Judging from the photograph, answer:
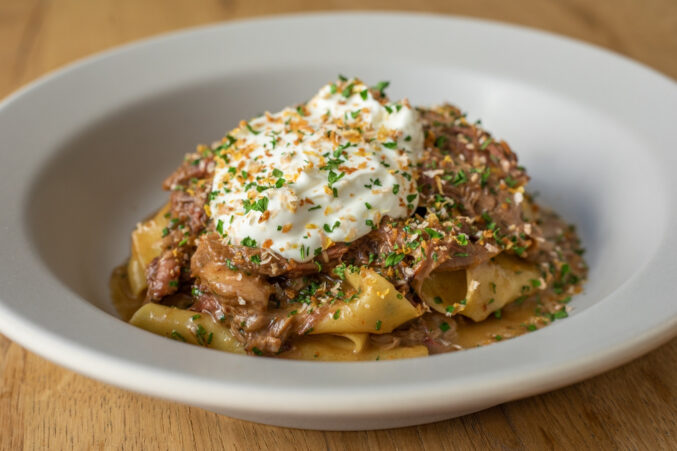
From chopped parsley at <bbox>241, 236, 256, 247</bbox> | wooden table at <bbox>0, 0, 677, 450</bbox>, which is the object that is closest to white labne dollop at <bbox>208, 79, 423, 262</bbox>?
chopped parsley at <bbox>241, 236, 256, 247</bbox>

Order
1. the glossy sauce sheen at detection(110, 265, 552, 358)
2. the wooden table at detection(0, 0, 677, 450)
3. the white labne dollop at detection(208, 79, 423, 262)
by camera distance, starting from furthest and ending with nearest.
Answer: the glossy sauce sheen at detection(110, 265, 552, 358)
the white labne dollop at detection(208, 79, 423, 262)
the wooden table at detection(0, 0, 677, 450)

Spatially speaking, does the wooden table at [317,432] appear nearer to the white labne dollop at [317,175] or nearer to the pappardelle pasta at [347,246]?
the pappardelle pasta at [347,246]

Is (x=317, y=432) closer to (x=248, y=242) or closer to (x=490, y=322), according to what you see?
(x=248, y=242)

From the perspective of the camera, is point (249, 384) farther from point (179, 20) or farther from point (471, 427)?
point (179, 20)

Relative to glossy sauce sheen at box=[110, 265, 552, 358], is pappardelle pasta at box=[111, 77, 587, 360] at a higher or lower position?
higher

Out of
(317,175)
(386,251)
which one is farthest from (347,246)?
(317,175)

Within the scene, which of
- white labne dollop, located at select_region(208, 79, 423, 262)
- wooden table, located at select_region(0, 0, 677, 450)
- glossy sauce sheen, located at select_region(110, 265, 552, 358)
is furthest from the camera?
glossy sauce sheen, located at select_region(110, 265, 552, 358)

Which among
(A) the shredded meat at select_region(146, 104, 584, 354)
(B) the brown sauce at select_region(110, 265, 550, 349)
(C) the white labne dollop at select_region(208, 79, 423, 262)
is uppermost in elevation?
(C) the white labne dollop at select_region(208, 79, 423, 262)

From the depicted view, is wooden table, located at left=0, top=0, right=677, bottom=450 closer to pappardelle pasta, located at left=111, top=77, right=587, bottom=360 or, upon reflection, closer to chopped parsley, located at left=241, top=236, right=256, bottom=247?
pappardelle pasta, located at left=111, top=77, right=587, bottom=360

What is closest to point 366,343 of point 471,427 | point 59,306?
point 471,427
